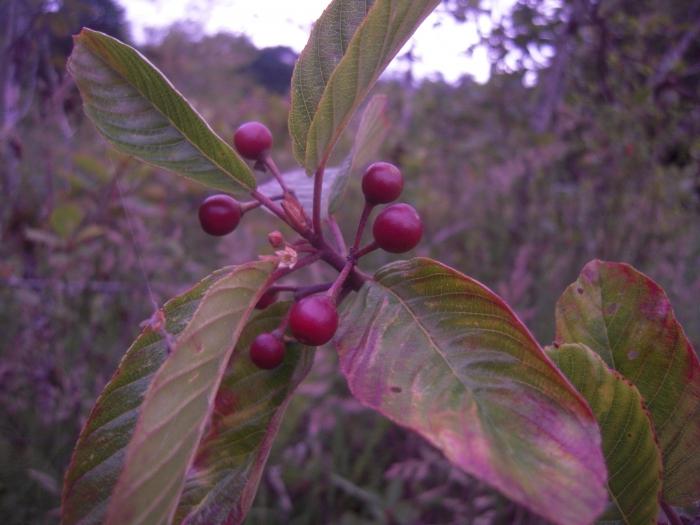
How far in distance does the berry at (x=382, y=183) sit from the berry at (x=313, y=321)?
20cm

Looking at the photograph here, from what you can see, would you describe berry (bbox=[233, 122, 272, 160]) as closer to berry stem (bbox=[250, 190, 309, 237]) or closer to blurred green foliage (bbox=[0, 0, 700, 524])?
berry stem (bbox=[250, 190, 309, 237])

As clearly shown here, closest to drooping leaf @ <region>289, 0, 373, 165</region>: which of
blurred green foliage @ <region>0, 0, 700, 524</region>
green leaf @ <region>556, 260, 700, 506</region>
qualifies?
green leaf @ <region>556, 260, 700, 506</region>

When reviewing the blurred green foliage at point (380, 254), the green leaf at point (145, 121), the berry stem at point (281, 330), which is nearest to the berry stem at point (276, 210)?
the green leaf at point (145, 121)

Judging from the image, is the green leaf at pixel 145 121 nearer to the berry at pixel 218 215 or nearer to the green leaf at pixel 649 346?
the berry at pixel 218 215

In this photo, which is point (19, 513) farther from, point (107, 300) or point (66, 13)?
point (66, 13)

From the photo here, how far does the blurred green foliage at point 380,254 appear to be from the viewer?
7.14 feet

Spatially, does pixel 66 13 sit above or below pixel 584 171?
above

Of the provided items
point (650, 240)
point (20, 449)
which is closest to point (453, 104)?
point (650, 240)

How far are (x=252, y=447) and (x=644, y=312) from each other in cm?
54

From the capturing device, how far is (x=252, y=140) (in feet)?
2.89

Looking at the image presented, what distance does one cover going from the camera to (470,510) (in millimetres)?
2145

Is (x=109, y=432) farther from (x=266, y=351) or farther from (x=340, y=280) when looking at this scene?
(x=340, y=280)

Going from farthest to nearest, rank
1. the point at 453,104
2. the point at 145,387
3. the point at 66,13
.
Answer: the point at 453,104 < the point at 66,13 < the point at 145,387

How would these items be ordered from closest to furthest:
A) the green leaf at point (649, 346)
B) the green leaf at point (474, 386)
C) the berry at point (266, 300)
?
the green leaf at point (474, 386) < the green leaf at point (649, 346) < the berry at point (266, 300)
